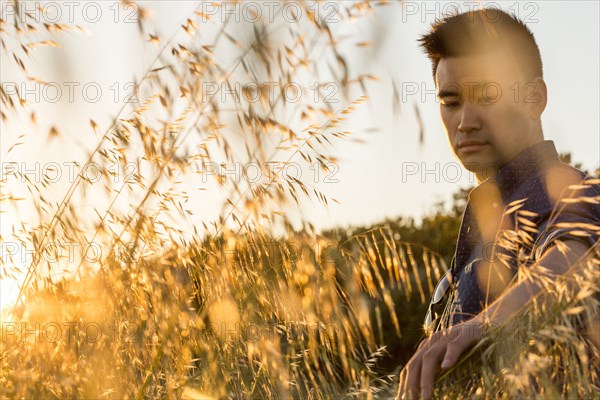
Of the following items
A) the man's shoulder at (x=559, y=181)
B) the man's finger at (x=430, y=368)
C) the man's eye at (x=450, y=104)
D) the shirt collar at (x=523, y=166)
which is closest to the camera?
the man's finger at (x=430, y=368)

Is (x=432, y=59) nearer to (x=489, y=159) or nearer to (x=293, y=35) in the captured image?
(x=489, y=159)

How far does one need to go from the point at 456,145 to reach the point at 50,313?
4.12 feet

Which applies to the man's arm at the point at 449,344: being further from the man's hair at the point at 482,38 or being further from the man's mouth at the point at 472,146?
the man's hair at the point at 482,38

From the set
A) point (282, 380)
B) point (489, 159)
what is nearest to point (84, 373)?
point (282, 380)

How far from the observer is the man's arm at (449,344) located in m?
1.33

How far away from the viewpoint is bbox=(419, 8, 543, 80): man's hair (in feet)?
7.58

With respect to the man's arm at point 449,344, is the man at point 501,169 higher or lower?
higher

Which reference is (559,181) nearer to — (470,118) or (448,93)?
(470,118)

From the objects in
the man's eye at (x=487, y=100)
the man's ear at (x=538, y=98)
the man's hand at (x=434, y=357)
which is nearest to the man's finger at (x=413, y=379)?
the man's hand at (x=434, y=357)

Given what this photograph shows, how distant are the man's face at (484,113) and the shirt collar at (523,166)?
0.04 m

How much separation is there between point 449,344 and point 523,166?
0.90 meters

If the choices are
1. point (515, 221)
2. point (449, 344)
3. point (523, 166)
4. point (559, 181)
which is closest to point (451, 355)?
point (449, 344)

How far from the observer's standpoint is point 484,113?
83.7 inches

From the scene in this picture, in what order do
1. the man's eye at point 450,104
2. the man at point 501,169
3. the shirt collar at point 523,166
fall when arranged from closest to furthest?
the man at point 501,169, the shirt collar at point 523,166, the man's eye at point 450,104
